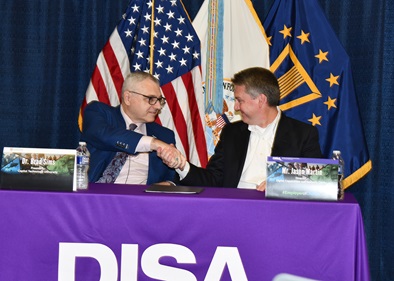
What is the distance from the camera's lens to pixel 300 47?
495 centimetres

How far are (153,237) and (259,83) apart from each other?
4.55ft

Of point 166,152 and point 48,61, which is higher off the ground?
point 48,61

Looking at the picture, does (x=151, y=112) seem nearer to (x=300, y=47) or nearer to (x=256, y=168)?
(x=256, y=168)

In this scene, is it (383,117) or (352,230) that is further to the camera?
(383,117)

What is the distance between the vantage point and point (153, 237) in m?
2.98

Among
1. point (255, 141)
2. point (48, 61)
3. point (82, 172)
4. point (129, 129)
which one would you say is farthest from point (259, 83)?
point (48, 61)

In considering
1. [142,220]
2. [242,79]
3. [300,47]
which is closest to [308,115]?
[300,47]

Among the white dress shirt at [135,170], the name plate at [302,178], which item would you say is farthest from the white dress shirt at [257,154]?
the name plate at [302,178]

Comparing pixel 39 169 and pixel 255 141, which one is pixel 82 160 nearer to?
pixel 39 169

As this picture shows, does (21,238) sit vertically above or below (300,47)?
below

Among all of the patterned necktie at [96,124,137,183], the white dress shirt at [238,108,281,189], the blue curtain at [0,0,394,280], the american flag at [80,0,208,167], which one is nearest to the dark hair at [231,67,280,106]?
the white dress shirt at [238,108,281,189]

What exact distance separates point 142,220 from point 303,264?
765 mm

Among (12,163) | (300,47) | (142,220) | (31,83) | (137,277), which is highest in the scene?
(300,47)

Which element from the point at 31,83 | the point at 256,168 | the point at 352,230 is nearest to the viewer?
the point at 352,230
